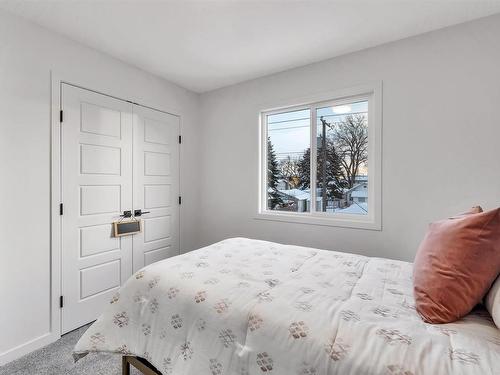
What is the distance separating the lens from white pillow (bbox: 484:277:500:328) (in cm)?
93

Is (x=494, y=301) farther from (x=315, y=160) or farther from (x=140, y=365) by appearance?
(x=315, y=160)

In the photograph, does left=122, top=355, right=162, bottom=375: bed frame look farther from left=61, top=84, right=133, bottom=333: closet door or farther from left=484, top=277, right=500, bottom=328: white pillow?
left=484, top=277, right=500, bottom=328: white pillow

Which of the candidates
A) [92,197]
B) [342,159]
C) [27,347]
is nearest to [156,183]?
[92,197]

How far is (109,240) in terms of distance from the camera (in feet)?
8.20

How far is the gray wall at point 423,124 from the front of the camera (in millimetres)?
1879

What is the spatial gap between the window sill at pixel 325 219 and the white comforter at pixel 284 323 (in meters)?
0.58

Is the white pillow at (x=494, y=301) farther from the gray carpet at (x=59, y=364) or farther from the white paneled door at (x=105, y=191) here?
the white paneled door at (x=105, y=191)

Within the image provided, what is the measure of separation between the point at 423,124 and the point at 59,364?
3.32m

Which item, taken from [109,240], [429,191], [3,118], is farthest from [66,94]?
[429,191]

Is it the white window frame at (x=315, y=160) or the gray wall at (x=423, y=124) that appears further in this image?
the white window frame at (x=315, y=160)

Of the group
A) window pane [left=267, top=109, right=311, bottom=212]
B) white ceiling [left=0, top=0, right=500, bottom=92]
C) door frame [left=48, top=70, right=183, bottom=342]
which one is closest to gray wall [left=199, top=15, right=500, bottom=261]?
white ceiling [left=0, top=0, right=500, bottom=92]

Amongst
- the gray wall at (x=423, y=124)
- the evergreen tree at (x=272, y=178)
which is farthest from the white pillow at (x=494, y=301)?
the evergreen tree at (x=272, y=178)

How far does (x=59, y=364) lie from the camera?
5.93 feet

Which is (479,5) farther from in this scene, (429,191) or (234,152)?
(234,152)
